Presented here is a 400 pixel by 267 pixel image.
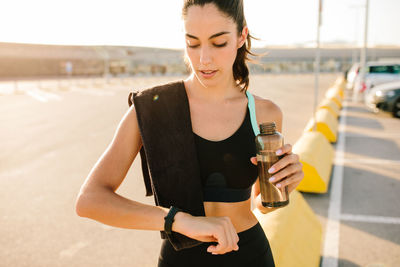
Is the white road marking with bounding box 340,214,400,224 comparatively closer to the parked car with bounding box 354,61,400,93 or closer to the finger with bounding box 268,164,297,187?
the finger with bounding box 268,164,297,187

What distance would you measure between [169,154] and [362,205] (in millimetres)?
4763

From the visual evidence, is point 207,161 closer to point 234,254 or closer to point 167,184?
point 167,184

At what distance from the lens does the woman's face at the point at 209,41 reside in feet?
4.95

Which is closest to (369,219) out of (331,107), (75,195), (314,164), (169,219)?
(314,164)

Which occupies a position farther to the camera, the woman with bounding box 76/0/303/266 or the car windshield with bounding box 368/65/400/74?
the car windshield with bounding box 368/65/400/74

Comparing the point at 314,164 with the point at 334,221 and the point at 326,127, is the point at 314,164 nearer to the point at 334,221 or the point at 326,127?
the point at 334,221

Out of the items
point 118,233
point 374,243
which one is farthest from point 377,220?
point 118,233

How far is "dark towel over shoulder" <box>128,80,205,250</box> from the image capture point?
1479mm

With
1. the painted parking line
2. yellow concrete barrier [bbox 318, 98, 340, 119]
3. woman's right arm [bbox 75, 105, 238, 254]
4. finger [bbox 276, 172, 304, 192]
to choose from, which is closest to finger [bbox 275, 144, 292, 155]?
finger [bbox 276, 172, 304, 192]

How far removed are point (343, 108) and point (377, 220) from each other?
12.4m

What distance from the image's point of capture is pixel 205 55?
5.09ft

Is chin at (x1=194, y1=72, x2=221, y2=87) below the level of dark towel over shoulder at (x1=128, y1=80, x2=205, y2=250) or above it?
above

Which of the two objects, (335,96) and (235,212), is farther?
(335,96)

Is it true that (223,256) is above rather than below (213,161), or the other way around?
below
